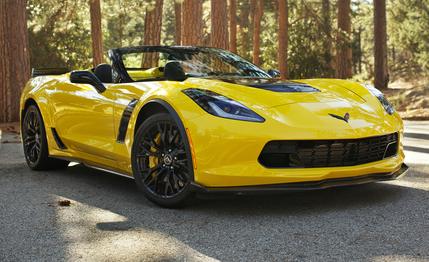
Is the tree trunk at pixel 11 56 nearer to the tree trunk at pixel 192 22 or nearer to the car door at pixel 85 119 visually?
the tree trunk at pixel 192 22

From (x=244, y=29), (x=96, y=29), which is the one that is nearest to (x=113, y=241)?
(x=96, y=29)

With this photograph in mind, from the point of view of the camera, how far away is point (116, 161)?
18.2ft

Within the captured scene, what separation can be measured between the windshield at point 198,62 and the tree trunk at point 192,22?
7335 millimetres

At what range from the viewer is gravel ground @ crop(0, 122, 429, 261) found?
3.60m

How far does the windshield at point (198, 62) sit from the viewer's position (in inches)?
229

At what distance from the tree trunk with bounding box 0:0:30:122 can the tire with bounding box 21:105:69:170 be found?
21.7ft

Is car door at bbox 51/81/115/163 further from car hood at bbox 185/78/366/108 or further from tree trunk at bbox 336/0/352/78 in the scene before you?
tree trunk at bbox 336/0/352/78

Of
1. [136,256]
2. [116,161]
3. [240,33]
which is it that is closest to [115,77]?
[116,161]

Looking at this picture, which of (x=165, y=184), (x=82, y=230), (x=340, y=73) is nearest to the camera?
(x=82, y=230)

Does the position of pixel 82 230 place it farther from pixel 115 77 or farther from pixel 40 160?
pixel 40 160

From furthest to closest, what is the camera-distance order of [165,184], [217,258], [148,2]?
[148,2], [165,184], [217,258]

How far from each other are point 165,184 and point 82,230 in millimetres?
874

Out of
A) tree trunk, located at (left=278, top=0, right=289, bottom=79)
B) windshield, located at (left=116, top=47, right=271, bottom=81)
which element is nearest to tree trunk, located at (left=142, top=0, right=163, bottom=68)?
tree trunk, located at (left=278, top=0, right=289, bottom=79)

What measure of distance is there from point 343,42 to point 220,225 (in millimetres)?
20284
